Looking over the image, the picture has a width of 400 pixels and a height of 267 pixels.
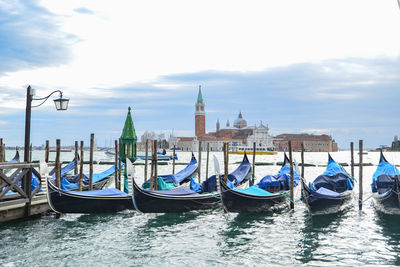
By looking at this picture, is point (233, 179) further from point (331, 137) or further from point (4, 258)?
point (331, 137)

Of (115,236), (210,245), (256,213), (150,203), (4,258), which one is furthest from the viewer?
(256,213)

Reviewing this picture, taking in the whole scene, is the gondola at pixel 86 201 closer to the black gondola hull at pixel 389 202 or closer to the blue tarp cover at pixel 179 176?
the blue tarp cover at pixel 179 176

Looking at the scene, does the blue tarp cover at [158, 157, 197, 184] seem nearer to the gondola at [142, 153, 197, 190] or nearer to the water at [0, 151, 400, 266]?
the gondola at [142, 153, 197, 190]

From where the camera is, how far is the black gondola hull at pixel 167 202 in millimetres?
8037

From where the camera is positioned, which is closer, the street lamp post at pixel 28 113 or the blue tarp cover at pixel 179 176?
the street lamp post at pixel 28 113

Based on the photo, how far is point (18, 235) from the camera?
21.7 feet

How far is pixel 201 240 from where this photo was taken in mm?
6715

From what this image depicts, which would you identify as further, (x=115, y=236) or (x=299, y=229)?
(x=299, y=229)

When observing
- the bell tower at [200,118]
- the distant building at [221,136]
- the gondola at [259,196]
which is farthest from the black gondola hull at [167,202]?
the bell tower at [200,118]

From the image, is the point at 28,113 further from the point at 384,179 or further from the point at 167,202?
the point at 384,179

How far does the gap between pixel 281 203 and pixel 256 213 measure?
3.06 ft

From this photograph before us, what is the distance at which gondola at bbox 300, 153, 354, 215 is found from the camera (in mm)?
8218

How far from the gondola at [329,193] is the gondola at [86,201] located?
12.0ft

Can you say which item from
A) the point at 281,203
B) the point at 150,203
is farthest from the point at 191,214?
the point at 281,203
